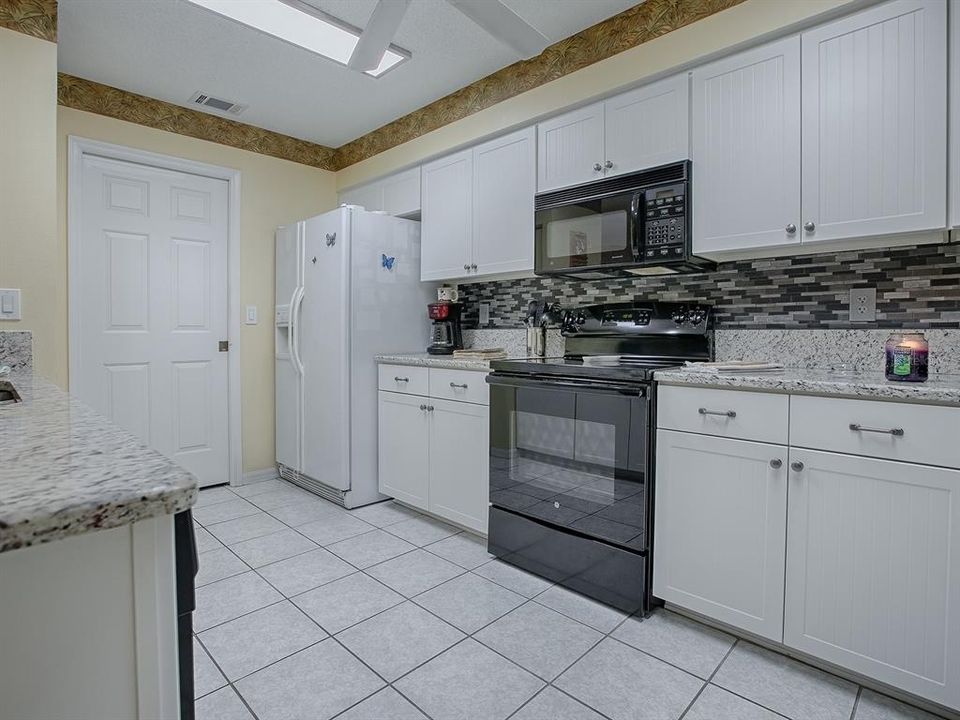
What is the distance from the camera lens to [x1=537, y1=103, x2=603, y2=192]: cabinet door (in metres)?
2.48

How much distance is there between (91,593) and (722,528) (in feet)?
5.87

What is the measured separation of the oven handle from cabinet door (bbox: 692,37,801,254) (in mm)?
670

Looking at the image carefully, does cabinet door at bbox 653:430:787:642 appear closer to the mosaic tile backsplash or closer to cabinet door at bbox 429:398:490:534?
the mosaic tile backsplash

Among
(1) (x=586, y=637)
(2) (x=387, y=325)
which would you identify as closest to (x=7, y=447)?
(1) (x=586, y=637)

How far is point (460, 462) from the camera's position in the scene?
2750 mm

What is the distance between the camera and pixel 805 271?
7.10 ft

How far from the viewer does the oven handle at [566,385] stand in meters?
1.97

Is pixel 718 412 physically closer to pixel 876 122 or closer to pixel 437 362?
pixel 876 122

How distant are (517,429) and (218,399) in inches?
91.8

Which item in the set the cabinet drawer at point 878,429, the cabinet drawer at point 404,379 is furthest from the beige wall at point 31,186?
the cabinet drawer at point 878,429

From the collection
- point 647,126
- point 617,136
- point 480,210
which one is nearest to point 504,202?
point 480,210

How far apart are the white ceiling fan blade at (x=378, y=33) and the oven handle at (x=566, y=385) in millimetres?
1314

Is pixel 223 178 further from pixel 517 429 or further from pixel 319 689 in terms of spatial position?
pixel 319 689

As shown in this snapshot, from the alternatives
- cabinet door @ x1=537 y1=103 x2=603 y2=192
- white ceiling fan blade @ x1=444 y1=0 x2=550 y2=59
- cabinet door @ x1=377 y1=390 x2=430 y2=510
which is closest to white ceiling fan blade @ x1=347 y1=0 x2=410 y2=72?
white ceiling fan blade @ x1=444 y1=0 x2=550 y2=59
